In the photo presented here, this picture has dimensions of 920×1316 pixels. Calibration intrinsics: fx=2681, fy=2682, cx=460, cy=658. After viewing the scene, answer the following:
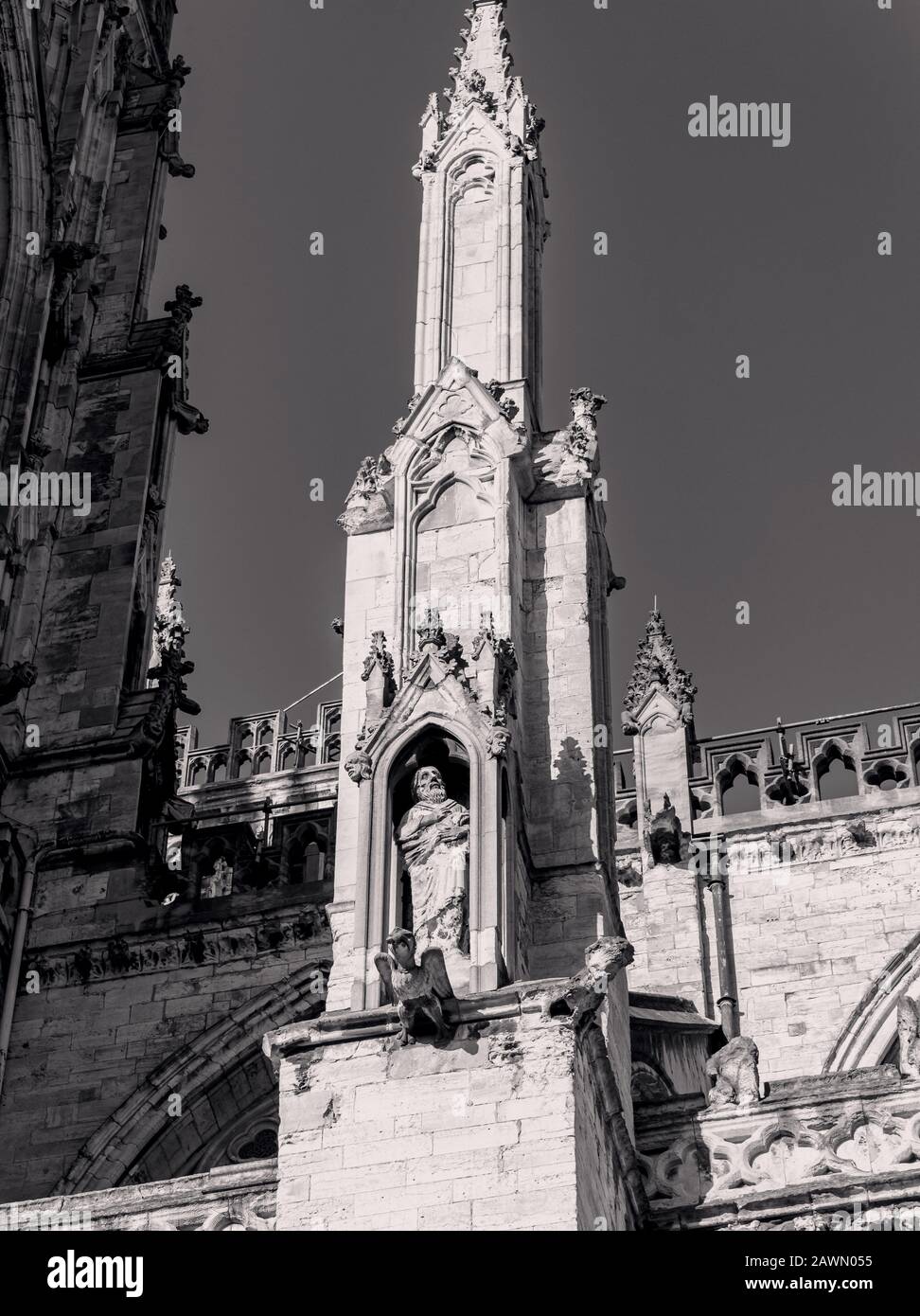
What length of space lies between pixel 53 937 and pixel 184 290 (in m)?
9.14

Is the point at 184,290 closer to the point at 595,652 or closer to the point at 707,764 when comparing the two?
the point at 707,764

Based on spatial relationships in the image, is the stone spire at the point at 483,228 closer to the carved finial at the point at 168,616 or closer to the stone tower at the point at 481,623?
the stone tower at the point at 481,623

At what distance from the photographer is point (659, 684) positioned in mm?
28781

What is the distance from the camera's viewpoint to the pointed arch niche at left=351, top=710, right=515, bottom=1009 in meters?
14.5

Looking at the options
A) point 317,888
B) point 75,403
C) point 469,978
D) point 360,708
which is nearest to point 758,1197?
point 469,978

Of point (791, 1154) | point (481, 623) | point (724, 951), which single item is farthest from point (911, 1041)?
point (724, 951)

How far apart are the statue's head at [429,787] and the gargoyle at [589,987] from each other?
125 centimetres

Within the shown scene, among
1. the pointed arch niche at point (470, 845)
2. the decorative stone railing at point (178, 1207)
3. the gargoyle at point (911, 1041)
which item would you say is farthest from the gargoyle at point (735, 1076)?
the decorative stone railing at point (178, 1207)

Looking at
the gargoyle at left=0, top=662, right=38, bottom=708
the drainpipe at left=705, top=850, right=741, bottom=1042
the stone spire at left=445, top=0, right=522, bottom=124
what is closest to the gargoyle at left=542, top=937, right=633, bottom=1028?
the stone spire at left=445, top=0, right=522, bottom=124

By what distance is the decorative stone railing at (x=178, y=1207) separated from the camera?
47.1 feet

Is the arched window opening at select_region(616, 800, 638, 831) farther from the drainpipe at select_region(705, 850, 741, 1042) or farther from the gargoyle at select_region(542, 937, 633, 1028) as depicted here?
the gargoyle at select_region(542, 937, 633, 1028)

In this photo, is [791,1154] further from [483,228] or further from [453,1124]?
[483,228]

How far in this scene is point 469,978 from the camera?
47.2 ft

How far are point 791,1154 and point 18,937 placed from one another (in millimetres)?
9262
